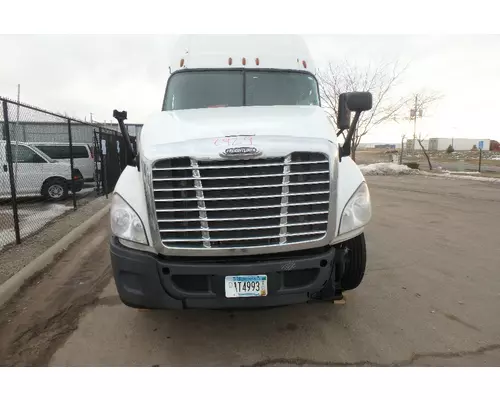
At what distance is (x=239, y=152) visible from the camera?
2.56 metres

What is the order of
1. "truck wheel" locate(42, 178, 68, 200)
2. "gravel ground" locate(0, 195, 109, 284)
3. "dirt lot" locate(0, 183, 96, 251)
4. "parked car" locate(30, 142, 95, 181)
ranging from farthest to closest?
"parked car" locate(30, 142, 95, 181)
"truck wheel" locate(42, 178, 68, 200)
"dirt lot" locate(0, 183, 96, 251)
"gravel ground" locate(0, 195, 109, 284)

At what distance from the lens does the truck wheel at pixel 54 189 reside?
32.4 feet

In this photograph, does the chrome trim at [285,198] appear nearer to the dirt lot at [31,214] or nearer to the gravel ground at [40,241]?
the gravel ground at [40,241]

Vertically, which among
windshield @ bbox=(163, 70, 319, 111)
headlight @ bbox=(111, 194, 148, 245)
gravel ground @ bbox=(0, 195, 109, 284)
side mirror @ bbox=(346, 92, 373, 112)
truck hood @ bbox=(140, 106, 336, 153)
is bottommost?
gravel ground @ bbox=(0, 195, 109, 284)

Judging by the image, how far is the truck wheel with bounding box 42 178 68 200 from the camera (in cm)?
988

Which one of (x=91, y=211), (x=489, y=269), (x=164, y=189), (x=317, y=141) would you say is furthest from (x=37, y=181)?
(x=489, y=269)

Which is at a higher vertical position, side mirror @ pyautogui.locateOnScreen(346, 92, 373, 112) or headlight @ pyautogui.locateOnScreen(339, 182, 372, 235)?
side mirror @ pyautogui.locateOnScreen(346, 92, 373, 112)

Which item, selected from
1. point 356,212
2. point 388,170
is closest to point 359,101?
point 356,212

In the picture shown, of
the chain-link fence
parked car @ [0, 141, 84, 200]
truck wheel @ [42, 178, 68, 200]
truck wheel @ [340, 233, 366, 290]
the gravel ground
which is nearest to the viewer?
truck wheel @ [340, 233, 366, 290]

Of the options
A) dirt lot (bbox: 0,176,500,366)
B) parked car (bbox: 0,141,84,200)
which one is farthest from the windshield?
parked car (bbox: 0,141,84,200)

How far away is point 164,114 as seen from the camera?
372 cm

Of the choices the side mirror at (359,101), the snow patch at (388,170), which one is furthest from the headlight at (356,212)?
the snow patch at (388,170)

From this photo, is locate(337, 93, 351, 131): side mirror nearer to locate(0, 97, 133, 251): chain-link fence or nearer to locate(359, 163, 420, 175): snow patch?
locate(0, 97, 133, 251): chain-link fence

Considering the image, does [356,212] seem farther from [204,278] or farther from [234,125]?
[204,278]
